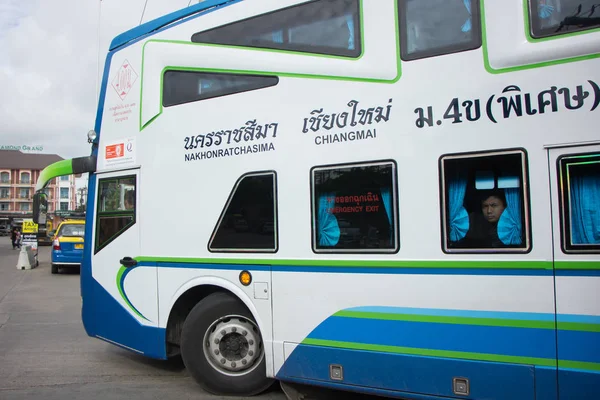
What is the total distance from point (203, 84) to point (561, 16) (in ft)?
10.6

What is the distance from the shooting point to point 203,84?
5.19m

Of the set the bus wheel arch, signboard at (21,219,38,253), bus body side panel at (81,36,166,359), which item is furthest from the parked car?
the bus wheel arch

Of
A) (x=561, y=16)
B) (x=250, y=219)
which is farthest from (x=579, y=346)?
(x=250, y=219)

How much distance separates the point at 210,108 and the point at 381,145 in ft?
6.23

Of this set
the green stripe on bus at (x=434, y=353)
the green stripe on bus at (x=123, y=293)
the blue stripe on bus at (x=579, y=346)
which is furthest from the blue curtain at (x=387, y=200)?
the green stripe on bus at (x=123, y=293)

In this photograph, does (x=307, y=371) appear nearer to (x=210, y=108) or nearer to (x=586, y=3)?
(x=210, y=108)

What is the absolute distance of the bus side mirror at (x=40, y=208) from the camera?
21.9ft

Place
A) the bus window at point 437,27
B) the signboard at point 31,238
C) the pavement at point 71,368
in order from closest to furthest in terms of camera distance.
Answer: the bus window at point 437,27, the pavement at point 71,368, the signboard at point 31,238

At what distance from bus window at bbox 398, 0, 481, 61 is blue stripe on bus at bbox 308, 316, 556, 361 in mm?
2105

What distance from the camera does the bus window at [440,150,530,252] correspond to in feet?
12.0

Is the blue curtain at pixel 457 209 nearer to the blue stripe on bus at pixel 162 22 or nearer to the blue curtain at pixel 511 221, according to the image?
the blue curtain at pixel 511 221

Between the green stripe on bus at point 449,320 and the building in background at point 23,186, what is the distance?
111713 mm

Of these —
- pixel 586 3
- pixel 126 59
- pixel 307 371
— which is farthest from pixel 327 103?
pixel 126 59

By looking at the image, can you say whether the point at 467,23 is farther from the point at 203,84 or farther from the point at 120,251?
the point at 120,251
